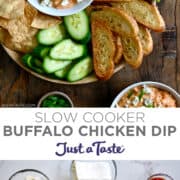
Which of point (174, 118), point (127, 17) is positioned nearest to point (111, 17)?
point (127, 17)

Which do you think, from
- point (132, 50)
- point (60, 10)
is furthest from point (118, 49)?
point (60, 10)

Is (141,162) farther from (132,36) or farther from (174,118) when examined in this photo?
(132,36)

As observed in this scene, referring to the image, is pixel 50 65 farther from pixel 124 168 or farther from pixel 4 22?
pixel 124 168

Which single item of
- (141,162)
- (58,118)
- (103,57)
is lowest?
(141,162)

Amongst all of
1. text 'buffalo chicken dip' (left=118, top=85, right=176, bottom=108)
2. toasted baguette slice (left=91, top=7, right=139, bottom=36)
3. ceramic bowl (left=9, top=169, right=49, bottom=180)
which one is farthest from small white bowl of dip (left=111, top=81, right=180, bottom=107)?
ceramic bowl (left=9, top=169, right=49, bottom=180)

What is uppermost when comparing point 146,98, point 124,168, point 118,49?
point 118,49

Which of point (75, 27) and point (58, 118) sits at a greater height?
point (75, 27)
